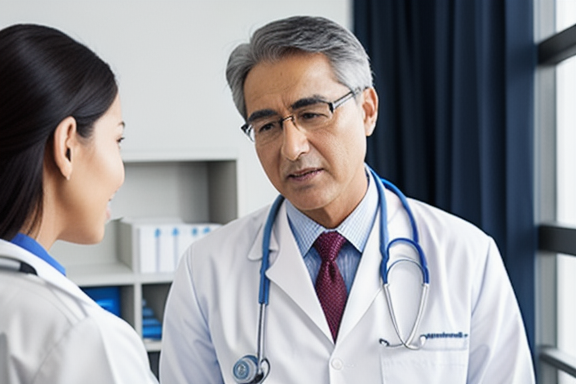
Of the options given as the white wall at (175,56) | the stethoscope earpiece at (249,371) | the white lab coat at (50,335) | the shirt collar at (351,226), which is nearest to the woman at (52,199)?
the white lab coat at (50,335)

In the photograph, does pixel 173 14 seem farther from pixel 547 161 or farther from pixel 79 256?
pixel 547 161

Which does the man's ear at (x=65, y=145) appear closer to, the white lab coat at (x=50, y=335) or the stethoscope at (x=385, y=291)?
the white lab coat at (x=50, y=335)

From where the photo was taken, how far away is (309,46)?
145 centimetres

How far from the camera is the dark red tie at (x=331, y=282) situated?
1430 millimetres

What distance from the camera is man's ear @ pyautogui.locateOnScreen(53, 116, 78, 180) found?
0.88 m

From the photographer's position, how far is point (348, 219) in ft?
4.96

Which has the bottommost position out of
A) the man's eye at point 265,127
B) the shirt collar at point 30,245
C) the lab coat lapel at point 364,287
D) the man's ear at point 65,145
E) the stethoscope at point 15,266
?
the lab coat lapel at point 364,287

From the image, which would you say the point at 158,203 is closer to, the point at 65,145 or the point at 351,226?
the point at 351,226

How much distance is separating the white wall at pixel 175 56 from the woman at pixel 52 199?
189 cm

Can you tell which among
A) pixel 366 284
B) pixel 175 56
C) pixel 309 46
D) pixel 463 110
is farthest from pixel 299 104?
pixel 175 56

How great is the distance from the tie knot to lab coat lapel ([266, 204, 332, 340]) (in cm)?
5

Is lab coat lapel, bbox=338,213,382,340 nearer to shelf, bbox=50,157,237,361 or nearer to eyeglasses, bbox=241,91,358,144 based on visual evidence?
eyeglasses, bbox=241,91,358,144

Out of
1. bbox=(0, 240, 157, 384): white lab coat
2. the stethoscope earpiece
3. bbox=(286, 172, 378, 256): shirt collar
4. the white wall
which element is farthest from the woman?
the white wall

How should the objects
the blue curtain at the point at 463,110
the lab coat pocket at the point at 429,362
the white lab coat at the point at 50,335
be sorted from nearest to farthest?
the white lab coat at the point at 50,335 → the lab coat pocket at the point at 429,362 → the blue curtain at the point at 463,110
